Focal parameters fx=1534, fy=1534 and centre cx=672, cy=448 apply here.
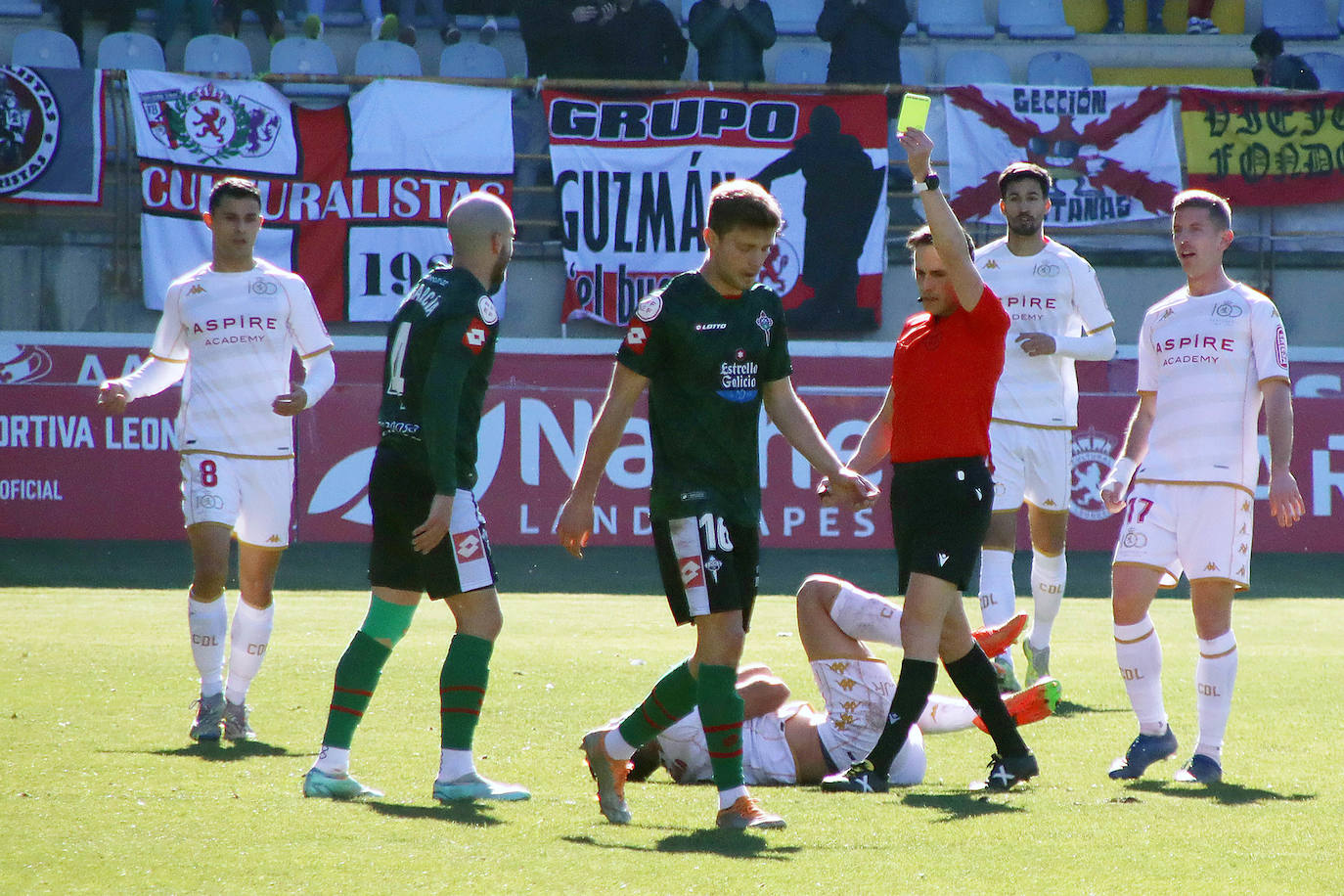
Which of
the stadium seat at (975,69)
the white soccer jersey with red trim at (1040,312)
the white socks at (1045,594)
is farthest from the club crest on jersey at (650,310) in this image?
the stadium seat at (975,69)

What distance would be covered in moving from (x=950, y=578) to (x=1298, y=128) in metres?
14.2

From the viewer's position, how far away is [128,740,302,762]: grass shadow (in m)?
5.51

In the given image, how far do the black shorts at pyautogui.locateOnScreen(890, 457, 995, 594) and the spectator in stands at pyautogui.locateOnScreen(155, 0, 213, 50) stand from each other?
1530 cm

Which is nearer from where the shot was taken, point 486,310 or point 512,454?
point 486,310

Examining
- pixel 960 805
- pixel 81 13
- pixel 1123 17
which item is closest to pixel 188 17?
pixel 81 13

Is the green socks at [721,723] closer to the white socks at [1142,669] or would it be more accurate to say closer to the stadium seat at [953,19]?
the white socks at [1142,669]

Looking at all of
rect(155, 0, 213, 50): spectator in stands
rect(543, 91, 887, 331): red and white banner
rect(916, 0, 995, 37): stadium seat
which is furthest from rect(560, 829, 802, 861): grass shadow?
rect(916, 0, 995, 37): stadium seat

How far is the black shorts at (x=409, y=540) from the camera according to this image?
4.86 metres

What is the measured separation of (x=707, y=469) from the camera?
4496 mm

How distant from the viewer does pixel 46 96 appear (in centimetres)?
1565

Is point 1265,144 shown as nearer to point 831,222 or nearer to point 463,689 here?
point 831,222

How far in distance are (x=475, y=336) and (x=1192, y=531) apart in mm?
2677

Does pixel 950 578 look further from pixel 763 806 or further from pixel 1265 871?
pixel 1265 871

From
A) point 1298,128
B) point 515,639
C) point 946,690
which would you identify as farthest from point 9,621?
point 1298,128
